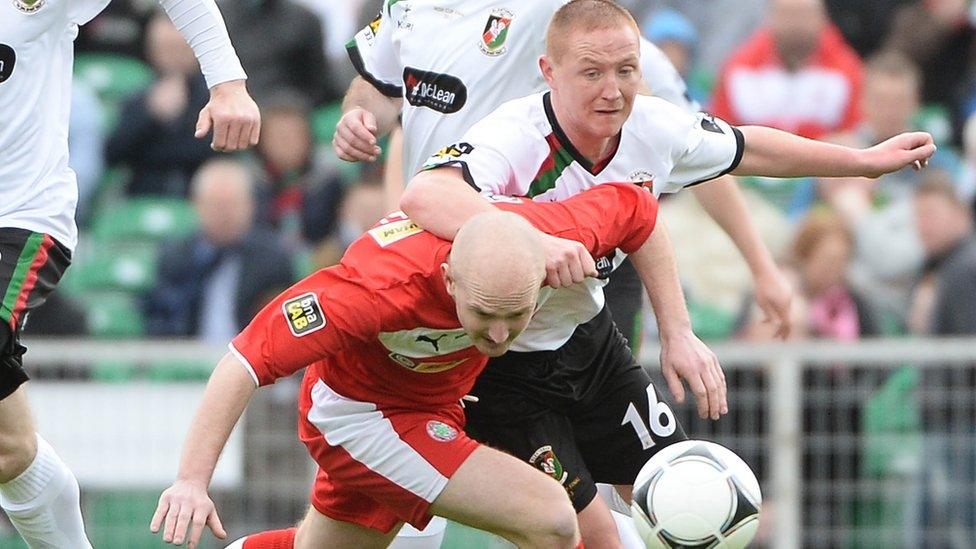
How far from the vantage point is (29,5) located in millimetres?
5457

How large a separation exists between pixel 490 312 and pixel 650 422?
1.26 meters

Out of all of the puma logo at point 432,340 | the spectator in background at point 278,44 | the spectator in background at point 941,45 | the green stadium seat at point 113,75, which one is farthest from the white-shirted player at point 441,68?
the green stadium seat at point 113,75

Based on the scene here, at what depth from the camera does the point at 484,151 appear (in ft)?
17.5

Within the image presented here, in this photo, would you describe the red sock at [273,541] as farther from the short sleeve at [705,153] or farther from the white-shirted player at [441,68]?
the short sleeve at [705,153]

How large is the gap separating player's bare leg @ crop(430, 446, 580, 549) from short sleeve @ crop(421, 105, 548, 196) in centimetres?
82

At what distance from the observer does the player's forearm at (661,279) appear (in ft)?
18.2

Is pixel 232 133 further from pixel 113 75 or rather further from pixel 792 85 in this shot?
pixel 113 75

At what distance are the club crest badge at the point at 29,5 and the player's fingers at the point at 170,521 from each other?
165cm

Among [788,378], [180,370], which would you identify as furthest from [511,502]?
[180,370]

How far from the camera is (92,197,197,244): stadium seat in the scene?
10.8 metres

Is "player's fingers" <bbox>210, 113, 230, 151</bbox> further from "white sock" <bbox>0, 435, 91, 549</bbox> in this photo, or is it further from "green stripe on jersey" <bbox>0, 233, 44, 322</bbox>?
"white sock" <bbox>0, 435, 91, 549</bbox>

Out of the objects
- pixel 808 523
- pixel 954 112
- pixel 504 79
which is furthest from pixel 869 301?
pixel 504 79

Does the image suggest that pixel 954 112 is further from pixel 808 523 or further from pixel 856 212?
pixel 808 523

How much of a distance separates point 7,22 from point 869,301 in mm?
5280
